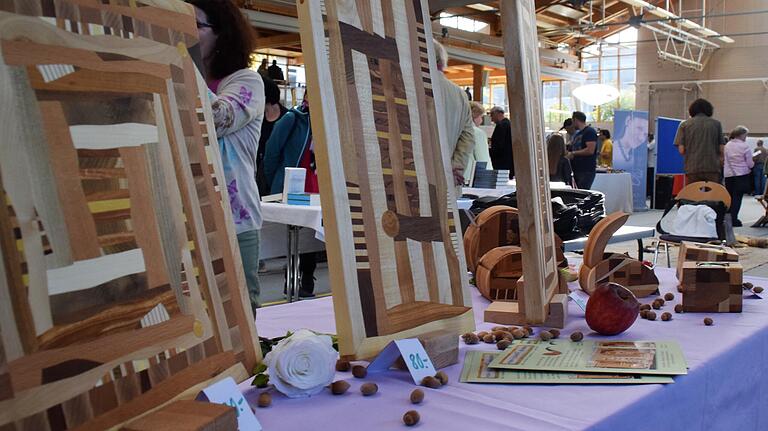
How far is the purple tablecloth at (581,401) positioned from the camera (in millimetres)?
815

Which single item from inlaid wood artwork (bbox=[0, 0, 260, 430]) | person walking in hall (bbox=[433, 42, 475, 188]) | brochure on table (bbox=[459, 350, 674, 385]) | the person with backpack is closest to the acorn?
brochure on table (bbox=[459, 350, 674, 385])

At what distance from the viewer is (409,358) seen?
941 millimetres

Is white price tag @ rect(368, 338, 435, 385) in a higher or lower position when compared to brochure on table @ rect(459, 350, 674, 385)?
higher

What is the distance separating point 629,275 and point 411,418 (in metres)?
0.95

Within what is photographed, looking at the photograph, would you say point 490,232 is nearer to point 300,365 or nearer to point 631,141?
point 300,365

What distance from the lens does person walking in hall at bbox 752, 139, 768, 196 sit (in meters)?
12.5

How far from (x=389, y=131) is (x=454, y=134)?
6.89ft

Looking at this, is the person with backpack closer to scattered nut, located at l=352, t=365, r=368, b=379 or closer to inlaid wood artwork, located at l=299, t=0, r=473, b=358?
inlaid wood artwork, located at l=299, t=0, r=473, b=358

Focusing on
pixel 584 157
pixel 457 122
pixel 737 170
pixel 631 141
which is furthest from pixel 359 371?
pixel 631 141

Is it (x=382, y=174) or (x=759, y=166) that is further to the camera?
(x=759, y=166)

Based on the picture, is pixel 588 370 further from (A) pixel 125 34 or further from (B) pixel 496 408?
(A) pixel 125 34

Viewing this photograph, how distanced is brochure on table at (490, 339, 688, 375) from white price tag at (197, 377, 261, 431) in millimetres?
379

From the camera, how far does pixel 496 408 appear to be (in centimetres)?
86

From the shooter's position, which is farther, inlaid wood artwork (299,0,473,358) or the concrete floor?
the concrete floor
